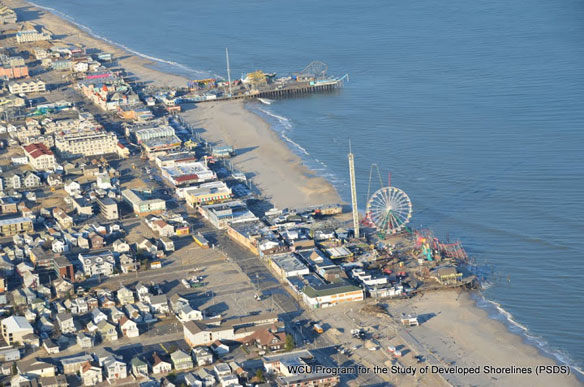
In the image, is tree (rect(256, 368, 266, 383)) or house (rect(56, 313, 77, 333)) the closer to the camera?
tree (rect(256, 368, 266, 383))

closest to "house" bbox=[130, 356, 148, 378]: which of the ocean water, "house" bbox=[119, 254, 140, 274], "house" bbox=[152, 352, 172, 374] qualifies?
"house" bbox=[152, 352, 172, 374]

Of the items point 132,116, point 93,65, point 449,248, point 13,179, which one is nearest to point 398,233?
point 449,248

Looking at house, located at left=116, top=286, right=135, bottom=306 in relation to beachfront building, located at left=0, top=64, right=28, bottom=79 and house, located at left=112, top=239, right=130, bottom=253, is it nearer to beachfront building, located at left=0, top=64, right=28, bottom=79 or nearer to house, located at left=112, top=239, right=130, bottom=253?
house, located at left=112, top=239, right=130, bottom=253

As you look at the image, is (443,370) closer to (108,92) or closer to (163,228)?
(163,228)

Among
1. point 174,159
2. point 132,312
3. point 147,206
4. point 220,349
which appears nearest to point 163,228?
point 147,206

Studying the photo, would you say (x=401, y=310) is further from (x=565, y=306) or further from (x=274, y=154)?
(x=274, y=154)

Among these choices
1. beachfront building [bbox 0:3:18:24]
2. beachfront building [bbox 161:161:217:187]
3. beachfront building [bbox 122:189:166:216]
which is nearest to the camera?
beachfront building [bbox 122:189:166:216]
